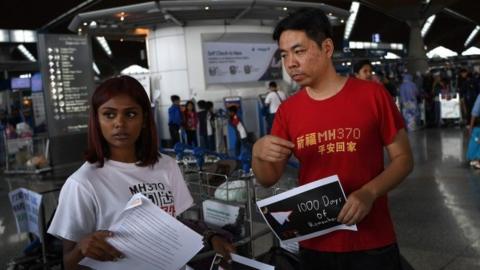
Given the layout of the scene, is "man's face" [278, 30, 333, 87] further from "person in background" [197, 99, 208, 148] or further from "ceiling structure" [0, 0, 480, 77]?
"person in background" [197, 99, 208, 148]

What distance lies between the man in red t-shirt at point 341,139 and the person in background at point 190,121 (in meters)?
11.7

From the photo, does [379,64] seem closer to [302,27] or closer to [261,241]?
[261,241]

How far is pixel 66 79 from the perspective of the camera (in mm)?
11758

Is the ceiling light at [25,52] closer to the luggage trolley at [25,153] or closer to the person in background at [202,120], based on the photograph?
the luggage trolley at [25,153]

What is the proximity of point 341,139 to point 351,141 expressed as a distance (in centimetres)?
4

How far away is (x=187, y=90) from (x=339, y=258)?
1330 cm

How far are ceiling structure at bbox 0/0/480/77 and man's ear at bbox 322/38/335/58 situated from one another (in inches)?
A: 4.5

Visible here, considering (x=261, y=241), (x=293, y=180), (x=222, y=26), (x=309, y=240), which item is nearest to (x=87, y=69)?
(x=222, y=26)

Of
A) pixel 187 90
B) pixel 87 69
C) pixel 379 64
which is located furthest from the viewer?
pixel 379 64

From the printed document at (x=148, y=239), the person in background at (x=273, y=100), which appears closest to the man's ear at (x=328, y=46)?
the printed document at (x=148, y=239)

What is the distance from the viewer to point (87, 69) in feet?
39.9

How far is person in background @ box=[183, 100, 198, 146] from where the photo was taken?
Result: 13367mm

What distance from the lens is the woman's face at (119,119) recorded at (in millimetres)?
1743

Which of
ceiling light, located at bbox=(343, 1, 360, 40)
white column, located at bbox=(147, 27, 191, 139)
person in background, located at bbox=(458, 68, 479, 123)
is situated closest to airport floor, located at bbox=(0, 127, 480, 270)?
person in background, located at bbox=(458, 68, 479, 123)
